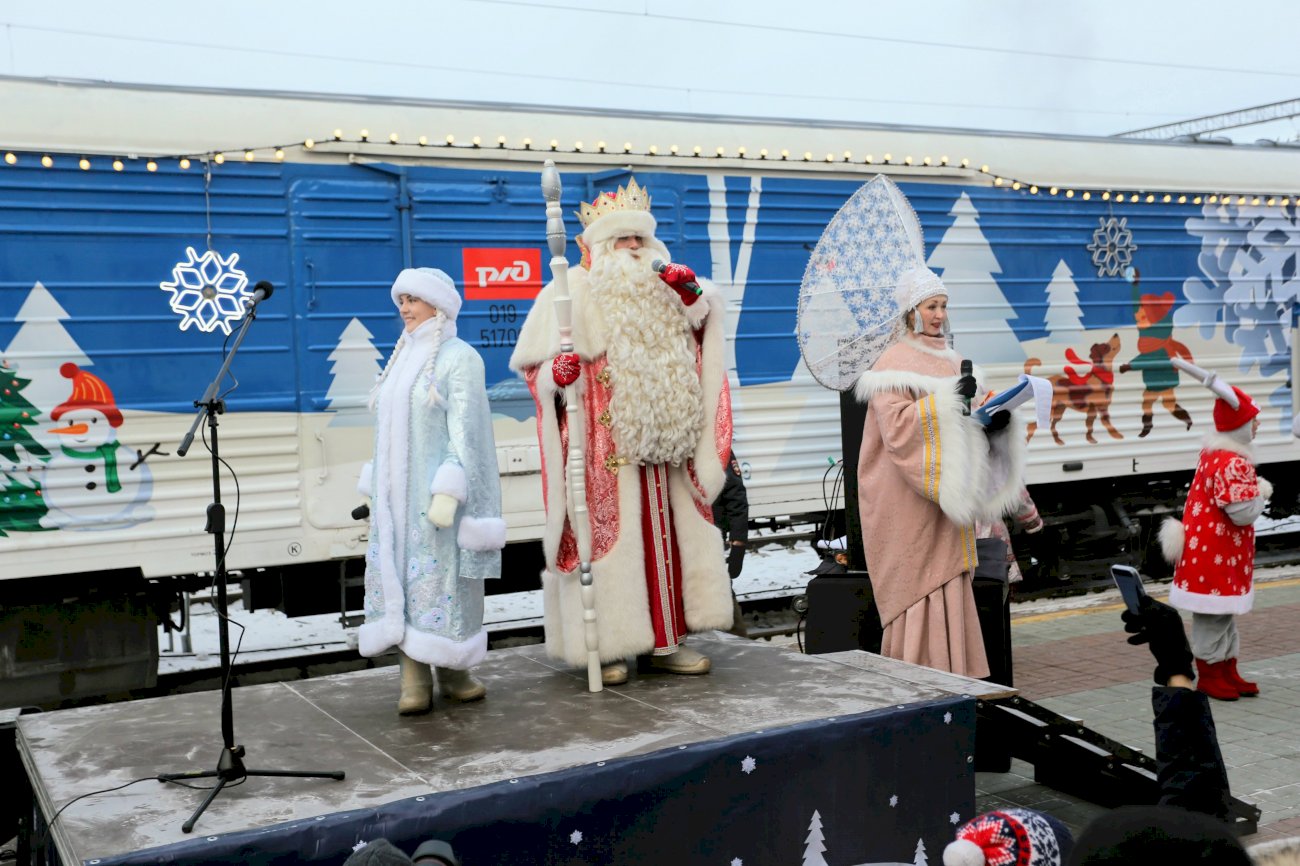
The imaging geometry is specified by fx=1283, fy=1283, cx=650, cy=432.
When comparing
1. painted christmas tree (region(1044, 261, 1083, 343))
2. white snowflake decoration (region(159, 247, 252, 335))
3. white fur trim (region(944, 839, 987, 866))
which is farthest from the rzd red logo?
white fur trim (region(944, 839, 987, 866))

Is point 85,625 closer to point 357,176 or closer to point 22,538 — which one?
point 22,538

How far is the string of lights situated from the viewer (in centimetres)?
675

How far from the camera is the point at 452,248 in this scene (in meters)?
7.43

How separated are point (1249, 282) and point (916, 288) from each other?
6.54m

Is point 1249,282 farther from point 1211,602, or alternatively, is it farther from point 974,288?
point 1211,602

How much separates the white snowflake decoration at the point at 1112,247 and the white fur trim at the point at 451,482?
22.3 feet

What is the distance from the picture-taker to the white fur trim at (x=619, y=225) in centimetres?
477

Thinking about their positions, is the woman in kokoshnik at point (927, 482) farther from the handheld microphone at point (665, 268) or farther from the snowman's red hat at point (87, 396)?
the snowman's red hat at point (87, 396)

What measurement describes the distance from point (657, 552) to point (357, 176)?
3.56 m

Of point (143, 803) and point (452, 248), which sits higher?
point (452, 248)

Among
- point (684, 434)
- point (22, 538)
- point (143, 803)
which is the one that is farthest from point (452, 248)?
point (143, 803)

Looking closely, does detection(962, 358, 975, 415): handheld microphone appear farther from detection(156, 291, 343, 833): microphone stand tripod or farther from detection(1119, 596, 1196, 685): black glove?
detection(156, 291, 343, 833): microphone stand tripod

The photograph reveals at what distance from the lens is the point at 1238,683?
20.8ft

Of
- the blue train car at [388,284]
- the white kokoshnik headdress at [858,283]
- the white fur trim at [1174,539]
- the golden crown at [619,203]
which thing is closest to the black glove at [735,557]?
the blue train car at [388,284]
